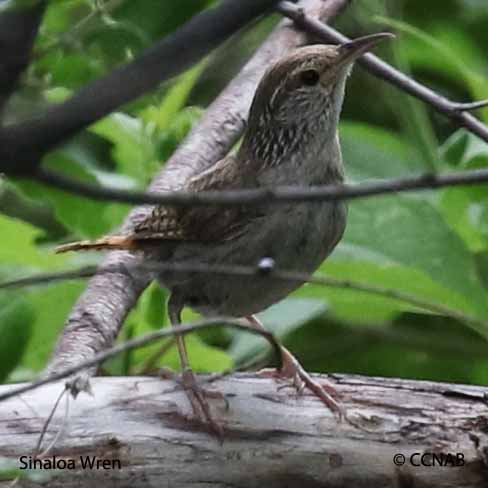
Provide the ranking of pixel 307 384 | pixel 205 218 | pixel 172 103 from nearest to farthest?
pixel 307 384, pixel 205 218, pixel 172 103

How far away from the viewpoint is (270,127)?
325cm

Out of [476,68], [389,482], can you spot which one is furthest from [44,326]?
[476,68]

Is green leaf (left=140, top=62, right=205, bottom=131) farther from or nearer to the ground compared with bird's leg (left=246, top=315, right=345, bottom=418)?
farther from the ground

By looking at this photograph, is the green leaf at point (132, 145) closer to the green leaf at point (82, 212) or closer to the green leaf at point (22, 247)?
the green leaf at point (82, 212)

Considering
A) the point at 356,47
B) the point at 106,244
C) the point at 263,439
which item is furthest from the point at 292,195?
the point at 106,244

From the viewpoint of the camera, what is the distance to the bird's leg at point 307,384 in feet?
8.50

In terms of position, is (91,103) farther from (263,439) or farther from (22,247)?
(22,247)

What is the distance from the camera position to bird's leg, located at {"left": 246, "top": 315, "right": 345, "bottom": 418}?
259 cm

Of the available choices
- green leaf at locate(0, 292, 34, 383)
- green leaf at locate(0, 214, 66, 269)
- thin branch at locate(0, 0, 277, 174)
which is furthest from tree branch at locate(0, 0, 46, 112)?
green leaf at locate(0, 214, 66, 269)

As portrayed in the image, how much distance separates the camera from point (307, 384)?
2.72m

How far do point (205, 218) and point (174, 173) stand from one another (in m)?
0.53

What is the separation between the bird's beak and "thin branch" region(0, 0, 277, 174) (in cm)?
183

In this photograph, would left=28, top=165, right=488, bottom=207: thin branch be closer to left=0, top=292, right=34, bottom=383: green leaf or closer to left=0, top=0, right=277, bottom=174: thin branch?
left=0, top=0, right=277, bottom=174: thin branch

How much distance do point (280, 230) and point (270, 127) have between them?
394mm
